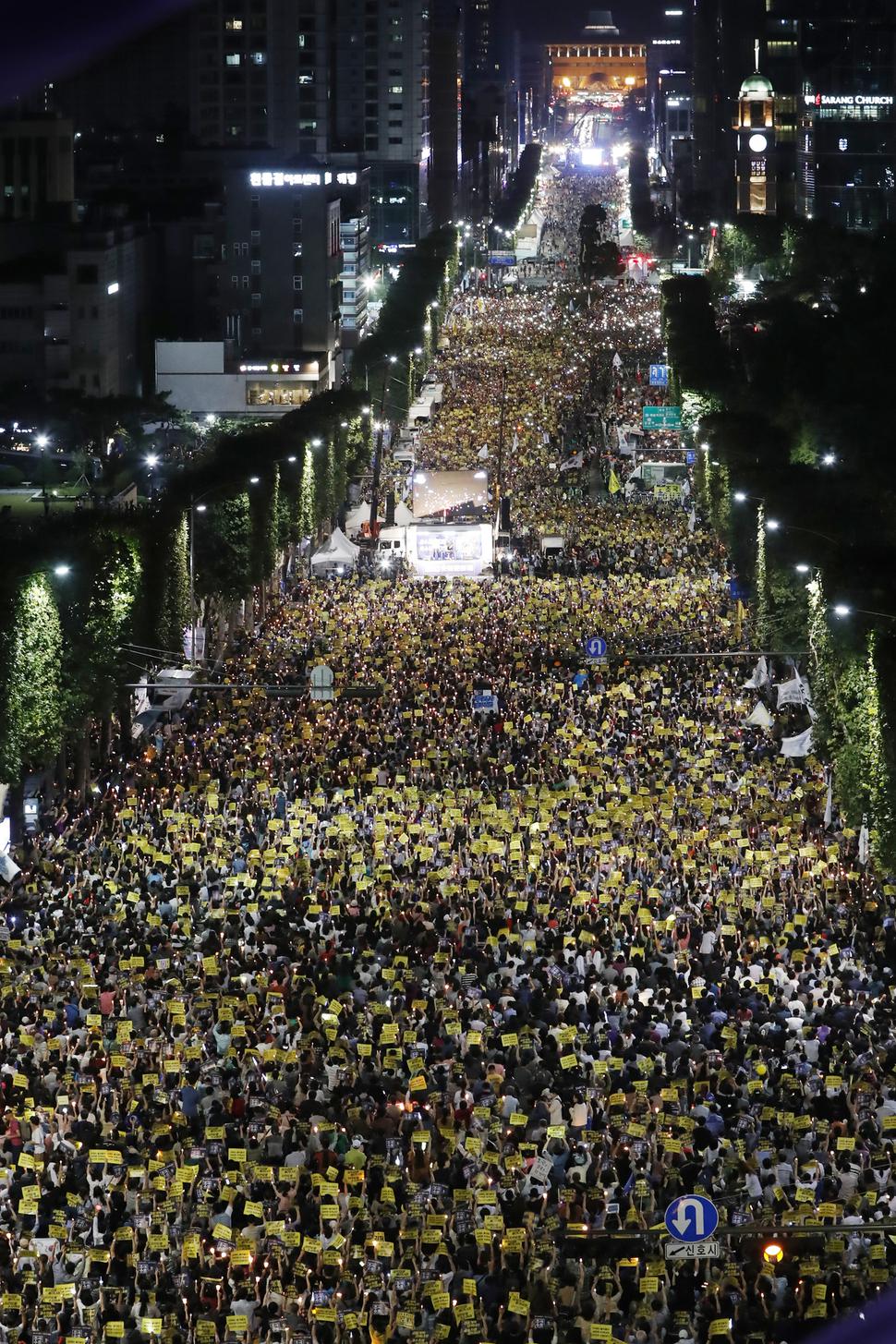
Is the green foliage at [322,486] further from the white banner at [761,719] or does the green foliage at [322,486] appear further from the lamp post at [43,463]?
the white banner at [761,719]

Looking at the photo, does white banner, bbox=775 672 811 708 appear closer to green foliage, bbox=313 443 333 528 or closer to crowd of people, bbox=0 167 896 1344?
crowd of people, bbox=0 167 896 1344

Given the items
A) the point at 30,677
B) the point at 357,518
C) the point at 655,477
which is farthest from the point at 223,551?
the point at 655,477

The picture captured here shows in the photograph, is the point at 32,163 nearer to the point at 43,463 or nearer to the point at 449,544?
the point at 43,463

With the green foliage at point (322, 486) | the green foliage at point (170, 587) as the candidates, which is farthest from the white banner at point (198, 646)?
the green foliage at point (322, 486)

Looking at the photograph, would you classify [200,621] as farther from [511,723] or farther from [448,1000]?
[448,1000]

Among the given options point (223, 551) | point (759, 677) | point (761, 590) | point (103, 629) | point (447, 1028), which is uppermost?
point (447, 1028)

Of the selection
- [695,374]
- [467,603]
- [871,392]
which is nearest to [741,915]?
[467,603]
